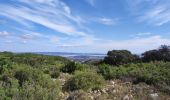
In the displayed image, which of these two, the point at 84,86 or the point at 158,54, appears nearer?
the point at 84,86

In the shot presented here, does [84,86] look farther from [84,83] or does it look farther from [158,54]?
[158,54]

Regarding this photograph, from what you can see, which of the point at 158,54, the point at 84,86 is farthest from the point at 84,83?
the point at 158,54

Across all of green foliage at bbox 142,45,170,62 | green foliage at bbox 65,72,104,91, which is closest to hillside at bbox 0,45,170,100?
green foliage at bbox 65,72,104,91

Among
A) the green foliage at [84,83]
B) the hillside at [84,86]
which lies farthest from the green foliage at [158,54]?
the green foliage at [84,83]

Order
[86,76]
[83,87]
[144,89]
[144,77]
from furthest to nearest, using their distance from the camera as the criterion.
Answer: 1. [144,77]
2. [86,76]
3. [83,87]
4. [144,89]

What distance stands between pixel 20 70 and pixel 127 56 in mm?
19963

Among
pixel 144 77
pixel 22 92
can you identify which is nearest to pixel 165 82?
pixel 144 77

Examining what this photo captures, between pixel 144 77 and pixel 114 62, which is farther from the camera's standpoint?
pixel 114 62

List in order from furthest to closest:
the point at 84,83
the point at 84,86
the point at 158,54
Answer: the point at 158,54 → the point at 84,83 → the point at 84,86

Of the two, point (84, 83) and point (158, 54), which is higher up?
point (158, 54)

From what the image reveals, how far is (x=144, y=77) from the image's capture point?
13.4 meters

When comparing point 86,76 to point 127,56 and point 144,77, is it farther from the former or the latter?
point 127,56

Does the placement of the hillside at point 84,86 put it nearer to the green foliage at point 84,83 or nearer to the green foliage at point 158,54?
the green foliage at point 84,83

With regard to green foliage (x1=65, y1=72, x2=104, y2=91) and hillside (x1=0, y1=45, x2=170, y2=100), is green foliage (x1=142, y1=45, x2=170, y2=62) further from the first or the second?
green foliage (x1=65, y1=72, x2=104, y2=91)
